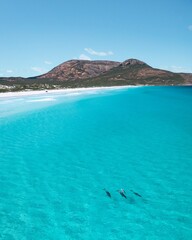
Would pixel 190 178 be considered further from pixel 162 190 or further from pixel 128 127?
pixel 128 127

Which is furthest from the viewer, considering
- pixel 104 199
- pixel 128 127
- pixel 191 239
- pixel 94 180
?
pixel 128 127

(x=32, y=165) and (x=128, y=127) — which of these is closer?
(x=32, y=165)

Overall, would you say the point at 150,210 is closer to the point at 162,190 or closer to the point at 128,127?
the point at 162,190

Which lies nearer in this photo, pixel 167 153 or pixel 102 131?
pixel 167 153

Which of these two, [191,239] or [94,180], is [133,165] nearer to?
[94,180]

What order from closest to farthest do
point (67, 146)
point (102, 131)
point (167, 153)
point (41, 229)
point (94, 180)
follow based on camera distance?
point (41, 229) < point (94, 180) < point (167, 153) < point (67, 146) < point (102, 131)

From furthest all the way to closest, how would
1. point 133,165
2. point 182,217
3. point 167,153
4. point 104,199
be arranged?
point 167,153, point 133,165, point 104,199, point 182,217

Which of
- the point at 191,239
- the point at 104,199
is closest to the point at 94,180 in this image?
the point at 104,199

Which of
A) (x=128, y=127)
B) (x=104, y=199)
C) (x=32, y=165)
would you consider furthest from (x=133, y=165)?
(x=128, y=127)

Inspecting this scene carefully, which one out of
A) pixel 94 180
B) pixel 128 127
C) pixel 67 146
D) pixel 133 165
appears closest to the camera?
pixel 94 180
